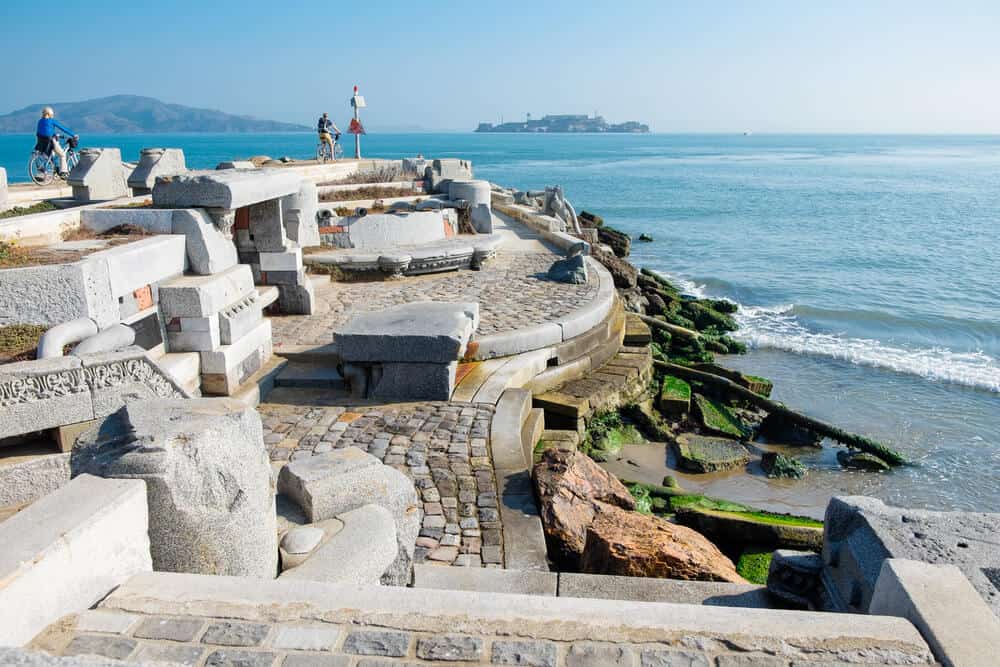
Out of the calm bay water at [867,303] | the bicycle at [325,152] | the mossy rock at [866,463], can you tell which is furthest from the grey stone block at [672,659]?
the bicycle at [325,152]

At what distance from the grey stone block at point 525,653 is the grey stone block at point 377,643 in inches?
12.6

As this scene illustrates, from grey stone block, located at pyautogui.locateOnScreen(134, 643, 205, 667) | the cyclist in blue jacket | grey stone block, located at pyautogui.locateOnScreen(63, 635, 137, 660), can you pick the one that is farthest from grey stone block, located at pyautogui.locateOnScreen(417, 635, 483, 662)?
the cyclist in blue jacket

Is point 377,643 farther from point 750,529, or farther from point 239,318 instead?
point 239,318

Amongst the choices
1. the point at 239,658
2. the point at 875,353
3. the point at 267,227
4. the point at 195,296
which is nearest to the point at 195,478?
the point at 239,658

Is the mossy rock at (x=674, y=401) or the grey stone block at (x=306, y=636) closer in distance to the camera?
the grey stone block at (x=306, y=636)

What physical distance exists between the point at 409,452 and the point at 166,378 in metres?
2.20

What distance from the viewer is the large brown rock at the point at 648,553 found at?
14.0 feet

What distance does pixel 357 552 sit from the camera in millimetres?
3447

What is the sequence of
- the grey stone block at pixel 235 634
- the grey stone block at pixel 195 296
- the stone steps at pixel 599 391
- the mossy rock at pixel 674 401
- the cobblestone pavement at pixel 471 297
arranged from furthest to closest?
the mossy rock at pixel 674 401, the cobblestone pavement at pixel 471 297, the stone steps at pixel 599 391, the grey stone block at pixel 195 296, the grey stone block at pixel 235 634

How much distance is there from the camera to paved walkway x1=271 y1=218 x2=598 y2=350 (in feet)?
30.7

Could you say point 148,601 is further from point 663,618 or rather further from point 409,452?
point 409,452

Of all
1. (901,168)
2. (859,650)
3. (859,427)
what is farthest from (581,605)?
(901,168)

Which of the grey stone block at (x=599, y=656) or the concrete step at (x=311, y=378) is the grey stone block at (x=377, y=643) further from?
the concrete step at (x=311, y=378)

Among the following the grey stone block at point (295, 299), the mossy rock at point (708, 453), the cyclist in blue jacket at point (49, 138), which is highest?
the cyclist in blue jacket at point (49, 138)
